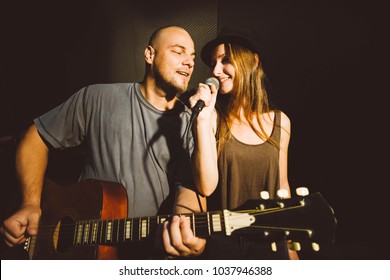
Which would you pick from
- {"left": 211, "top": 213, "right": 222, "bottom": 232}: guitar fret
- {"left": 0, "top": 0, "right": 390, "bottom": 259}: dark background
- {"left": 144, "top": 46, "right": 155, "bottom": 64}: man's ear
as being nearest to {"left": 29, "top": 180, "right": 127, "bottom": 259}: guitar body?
{"left": 0, "top": 0, "right": 390, "bottom": 259}: dark background

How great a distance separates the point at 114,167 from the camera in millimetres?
1270

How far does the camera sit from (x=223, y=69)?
1342 millimetres

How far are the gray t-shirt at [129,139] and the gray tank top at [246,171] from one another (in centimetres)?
20

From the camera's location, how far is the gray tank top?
1.27 m

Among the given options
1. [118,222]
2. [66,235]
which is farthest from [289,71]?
[66,235]

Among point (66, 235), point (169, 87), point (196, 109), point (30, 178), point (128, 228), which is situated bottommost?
point (66, 235)

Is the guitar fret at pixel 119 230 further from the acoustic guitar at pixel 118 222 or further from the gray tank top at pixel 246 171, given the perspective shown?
the gray tank top at pixel 246 171

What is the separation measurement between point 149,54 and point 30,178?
3.21 feet

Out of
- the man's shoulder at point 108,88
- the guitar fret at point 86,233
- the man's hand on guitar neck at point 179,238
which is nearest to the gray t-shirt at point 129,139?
the man's shoulder at point 108,88

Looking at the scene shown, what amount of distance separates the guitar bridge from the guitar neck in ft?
0.06

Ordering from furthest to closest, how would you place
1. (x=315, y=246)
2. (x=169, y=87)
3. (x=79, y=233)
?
(x=169, y=87) < (x=79, y=233) < (x=315, y=246)

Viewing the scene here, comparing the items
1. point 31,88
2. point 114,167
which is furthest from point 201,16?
point 31,88

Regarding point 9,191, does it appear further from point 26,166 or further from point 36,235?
point 36,235

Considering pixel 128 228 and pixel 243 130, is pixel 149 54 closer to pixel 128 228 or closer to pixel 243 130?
pixel 243 130
